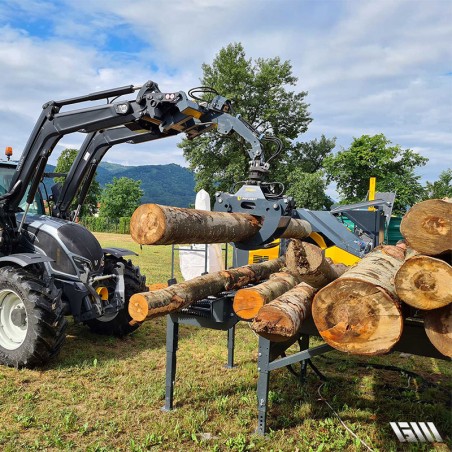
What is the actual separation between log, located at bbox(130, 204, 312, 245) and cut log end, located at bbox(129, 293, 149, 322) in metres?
0.67

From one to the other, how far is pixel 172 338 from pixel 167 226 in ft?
5.95

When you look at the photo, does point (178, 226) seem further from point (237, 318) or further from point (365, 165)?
point (365, 165)

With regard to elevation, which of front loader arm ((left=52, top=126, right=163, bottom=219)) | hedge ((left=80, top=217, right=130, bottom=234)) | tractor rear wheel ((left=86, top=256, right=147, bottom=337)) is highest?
front loader arm ((left=52, top=126, right=163, bottom=219))

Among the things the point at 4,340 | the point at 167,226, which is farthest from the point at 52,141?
the point at 167,226

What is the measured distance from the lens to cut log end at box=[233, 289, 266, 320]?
11.4ft

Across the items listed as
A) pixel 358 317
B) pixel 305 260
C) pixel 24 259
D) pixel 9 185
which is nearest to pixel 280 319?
pixel 305 260

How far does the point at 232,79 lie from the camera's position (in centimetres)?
3506

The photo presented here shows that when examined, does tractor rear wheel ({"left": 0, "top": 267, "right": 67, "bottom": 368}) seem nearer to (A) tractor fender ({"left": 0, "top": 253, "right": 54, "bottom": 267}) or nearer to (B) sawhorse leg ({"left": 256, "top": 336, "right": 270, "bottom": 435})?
Answer: (A) tractor fender ({"left": 0, "top": 253, "right": 54, "bottom": 267})

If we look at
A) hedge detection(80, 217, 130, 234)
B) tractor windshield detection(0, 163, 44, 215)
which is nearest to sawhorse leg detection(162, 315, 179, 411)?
tractor windshield detection(0, 163, 44, 215)

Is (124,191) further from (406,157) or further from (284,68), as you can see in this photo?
(406,157)

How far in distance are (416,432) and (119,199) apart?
54.8 meters

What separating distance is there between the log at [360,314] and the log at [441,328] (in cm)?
25

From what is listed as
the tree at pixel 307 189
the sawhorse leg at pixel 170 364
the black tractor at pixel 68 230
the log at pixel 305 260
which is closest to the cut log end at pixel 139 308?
the sawhorse leg at pixel 170 364

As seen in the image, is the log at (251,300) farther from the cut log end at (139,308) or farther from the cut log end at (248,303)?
the cut log end at (139,308)
